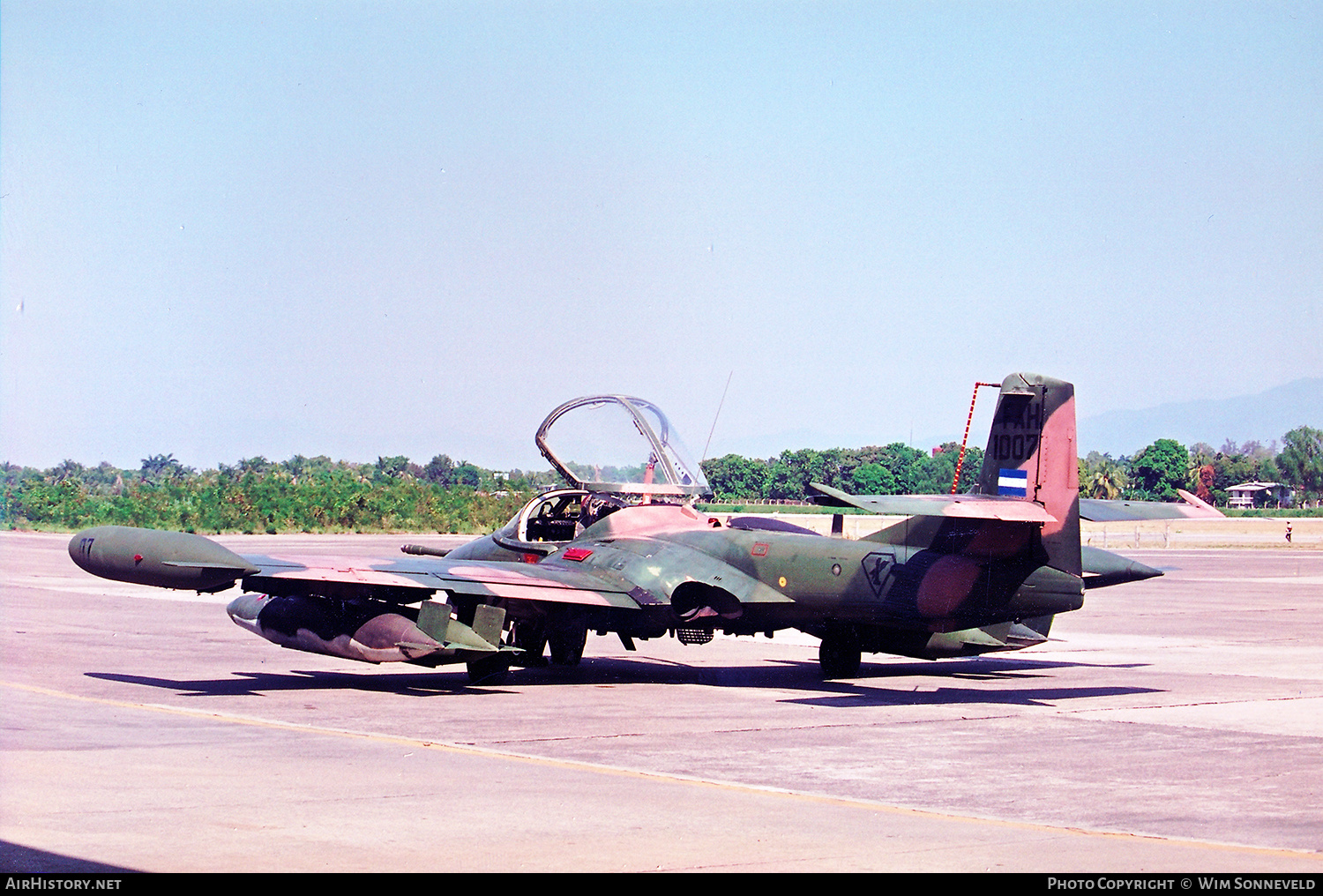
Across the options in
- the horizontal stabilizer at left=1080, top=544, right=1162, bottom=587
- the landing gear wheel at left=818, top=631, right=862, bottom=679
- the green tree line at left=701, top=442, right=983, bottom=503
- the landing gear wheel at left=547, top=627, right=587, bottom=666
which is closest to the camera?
the landing gear wheel at left=818, top=631, right=862, bottom=679

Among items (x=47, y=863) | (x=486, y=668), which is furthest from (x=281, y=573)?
(x=47, y=863)

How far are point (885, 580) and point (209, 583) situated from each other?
7943 millimetres

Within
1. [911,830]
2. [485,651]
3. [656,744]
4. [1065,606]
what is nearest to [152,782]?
[656,744]

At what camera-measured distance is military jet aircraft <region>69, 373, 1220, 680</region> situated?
16781 mm

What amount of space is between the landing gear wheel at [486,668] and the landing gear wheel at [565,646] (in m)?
1.20

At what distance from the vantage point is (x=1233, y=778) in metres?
12.1

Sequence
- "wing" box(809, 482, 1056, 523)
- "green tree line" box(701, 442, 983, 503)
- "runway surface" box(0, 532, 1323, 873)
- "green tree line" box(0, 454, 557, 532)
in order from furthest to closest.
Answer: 1. "green tree line" box(701, 442, 983, 503)
2. "green tree line" box(0, 454, 557, 532)
3. "wing" box(809, 482, 1056, 523)
4. "runway surface" box(0, 532, 1323, 873)

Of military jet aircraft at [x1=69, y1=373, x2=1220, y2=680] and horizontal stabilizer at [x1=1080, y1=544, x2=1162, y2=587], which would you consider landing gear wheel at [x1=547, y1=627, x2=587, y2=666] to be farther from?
horizontal stabilizer at [x1=1080, y1=544, x2=1162, y2=587]

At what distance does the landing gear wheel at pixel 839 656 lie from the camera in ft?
63.9

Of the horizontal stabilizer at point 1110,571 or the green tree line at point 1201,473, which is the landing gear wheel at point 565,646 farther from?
the green tree line at point 1201,473

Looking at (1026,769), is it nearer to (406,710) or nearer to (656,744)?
(656,744)

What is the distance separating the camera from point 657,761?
503 inches

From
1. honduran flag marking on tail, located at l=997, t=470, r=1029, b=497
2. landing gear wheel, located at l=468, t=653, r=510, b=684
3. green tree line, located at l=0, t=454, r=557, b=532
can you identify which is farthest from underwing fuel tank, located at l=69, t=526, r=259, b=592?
green tree line, located at l=0, t=454, r=557, b=532
